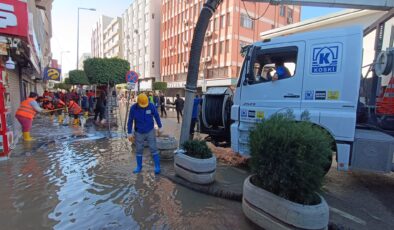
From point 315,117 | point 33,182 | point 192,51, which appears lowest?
point 33,182

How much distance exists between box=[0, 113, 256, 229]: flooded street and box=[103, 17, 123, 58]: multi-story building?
74.9 metres

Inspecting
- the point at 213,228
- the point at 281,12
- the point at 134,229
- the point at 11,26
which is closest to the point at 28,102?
the point at 11,26

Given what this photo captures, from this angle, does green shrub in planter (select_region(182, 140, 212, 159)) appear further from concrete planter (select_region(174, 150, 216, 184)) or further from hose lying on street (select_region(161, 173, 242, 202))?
hose lying on street (select_region(161, 173, 242, 202))

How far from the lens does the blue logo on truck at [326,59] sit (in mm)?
4543

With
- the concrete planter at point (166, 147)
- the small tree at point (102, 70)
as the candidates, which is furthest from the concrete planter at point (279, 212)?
the small tree at point (102, 70)

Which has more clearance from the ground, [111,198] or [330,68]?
[330,68]

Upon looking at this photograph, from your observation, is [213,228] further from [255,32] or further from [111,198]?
[255,32]

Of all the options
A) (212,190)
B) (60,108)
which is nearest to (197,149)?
(212,190)

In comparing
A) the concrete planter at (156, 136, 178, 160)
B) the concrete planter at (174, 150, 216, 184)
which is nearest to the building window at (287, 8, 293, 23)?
the concrete planter at (156, 136, 178, 160)

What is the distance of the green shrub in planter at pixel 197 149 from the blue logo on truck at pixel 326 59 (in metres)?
2.44

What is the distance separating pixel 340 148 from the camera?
451cm

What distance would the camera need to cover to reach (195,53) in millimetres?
5328

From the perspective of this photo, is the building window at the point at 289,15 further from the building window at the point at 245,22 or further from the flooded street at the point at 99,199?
the flooded street at the point at 99,199

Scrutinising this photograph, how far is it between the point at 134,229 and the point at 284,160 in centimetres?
206
